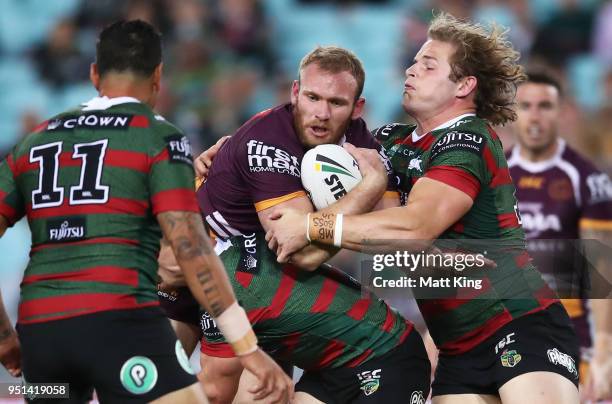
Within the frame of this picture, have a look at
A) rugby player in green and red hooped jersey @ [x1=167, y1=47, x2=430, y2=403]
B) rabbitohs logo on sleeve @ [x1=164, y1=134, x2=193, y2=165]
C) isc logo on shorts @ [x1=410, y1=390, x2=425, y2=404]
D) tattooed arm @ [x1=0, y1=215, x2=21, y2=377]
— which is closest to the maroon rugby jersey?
isc logo on shorts @ [x1=410, y1=390, x2=425, y2=404]

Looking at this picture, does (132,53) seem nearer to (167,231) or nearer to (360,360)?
(167,231)

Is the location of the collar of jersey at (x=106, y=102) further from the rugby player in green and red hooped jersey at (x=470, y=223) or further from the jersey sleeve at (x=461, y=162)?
the jersey sleeve at (x=461, y=162)

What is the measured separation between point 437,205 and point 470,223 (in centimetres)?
34

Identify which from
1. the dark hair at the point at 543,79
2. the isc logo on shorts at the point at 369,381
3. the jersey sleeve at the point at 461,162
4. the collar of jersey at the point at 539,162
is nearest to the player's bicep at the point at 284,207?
the jersey sleeve at the point at 461,162

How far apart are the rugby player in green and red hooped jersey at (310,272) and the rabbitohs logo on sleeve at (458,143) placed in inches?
12.4

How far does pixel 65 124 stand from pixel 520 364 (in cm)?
249

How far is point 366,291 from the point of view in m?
5.47

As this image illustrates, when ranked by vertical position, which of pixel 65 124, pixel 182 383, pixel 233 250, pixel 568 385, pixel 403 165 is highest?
pixel 65 124

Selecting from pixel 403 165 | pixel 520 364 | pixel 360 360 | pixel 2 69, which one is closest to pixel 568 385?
pixel 520 364

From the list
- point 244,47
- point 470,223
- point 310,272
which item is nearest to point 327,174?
point 310,272

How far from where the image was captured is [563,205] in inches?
324

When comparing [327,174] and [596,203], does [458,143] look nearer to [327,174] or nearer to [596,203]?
[327,174]

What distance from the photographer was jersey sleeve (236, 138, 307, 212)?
5.13 m

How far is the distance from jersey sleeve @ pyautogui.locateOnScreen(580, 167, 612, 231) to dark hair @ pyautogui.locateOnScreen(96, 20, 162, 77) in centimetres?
463
